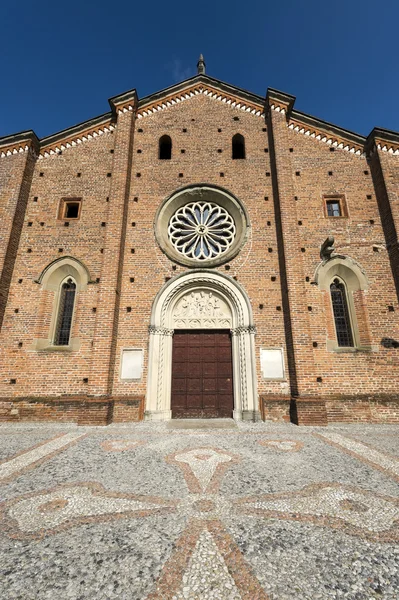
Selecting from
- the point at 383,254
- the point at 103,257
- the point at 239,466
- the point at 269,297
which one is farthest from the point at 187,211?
the point at 239,466

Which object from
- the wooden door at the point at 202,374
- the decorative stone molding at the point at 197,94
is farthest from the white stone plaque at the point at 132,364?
the decorative stone molding at the point at 197,94

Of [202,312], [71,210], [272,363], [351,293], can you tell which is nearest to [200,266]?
[202,312]

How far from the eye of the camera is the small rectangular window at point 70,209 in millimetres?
10984

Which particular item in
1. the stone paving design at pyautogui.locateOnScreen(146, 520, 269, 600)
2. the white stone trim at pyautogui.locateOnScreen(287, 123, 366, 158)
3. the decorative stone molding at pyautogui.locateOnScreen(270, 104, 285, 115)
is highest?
the decorative stone molding at pyautogui.locateOnScreen(270, 104, 285, 115)

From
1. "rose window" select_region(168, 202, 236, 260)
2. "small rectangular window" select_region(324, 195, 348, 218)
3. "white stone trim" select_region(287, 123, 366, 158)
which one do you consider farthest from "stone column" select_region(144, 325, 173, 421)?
"white stone trim" select_region(287, 123, 366, 158)

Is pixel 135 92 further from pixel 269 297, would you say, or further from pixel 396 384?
pixel 396 384

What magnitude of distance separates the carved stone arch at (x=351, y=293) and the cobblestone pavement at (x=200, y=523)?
4258 mm

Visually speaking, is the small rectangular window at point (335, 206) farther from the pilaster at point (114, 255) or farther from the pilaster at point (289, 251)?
the pilaster at point (114, 255)

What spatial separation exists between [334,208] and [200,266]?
5.93 meters

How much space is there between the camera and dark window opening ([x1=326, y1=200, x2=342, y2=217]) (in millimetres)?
10820

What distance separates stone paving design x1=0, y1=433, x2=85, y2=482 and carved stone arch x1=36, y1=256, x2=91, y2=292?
17.4 feet

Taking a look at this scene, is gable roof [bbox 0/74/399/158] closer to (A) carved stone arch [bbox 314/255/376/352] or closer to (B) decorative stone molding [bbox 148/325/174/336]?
(A) carved stone arch [bbox 314/255/376/352]

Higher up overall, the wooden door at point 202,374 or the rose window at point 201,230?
the rose window at point 201,230

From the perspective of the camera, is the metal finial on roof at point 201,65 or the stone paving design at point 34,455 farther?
the metal finial on roof at point 201,65
